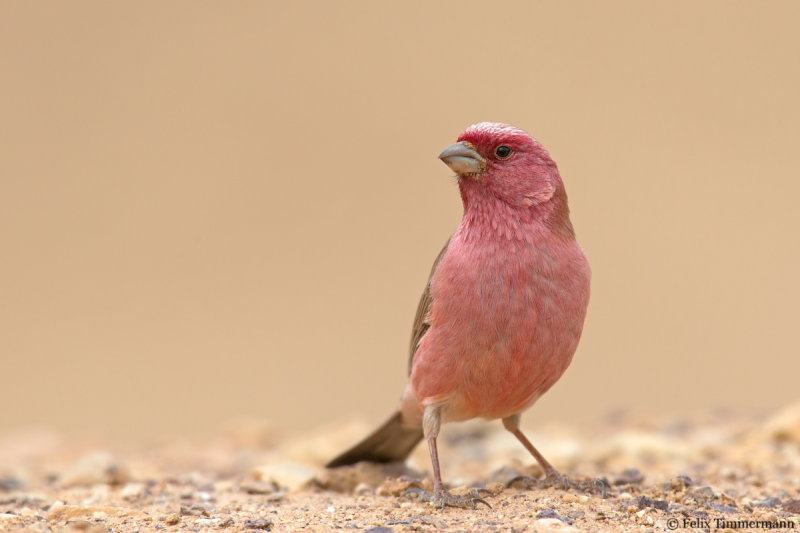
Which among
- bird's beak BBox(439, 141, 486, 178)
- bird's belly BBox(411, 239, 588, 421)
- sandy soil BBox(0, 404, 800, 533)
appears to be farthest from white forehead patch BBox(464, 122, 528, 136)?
sandy soil BBox(0, 404, 800, 533)

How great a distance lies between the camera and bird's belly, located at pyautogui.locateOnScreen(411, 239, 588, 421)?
5.79 meters

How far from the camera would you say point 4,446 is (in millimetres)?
10398

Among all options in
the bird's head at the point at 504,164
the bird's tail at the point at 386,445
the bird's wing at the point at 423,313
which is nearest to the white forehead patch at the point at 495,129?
the bird's head at the point at 504,164

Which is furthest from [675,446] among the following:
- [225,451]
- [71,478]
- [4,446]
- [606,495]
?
[4,446]

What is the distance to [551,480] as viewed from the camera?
257 inches

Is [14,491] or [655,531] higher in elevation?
[14,491]

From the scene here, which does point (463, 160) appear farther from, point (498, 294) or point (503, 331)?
point (503, 331)

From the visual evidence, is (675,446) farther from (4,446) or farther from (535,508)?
(4,446)

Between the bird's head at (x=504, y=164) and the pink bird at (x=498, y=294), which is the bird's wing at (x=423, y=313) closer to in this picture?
the pink bird at (x=498, y=294)

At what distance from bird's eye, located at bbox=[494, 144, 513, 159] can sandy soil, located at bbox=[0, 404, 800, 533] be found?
2.06m

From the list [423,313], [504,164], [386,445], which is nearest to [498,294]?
[423,313]

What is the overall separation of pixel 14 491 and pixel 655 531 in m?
4.39

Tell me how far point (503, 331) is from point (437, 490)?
3.46ft

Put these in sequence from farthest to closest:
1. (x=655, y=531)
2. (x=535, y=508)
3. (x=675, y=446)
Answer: (x=675, y=446)
(x=535, y=508)
(x=655, y=531)
